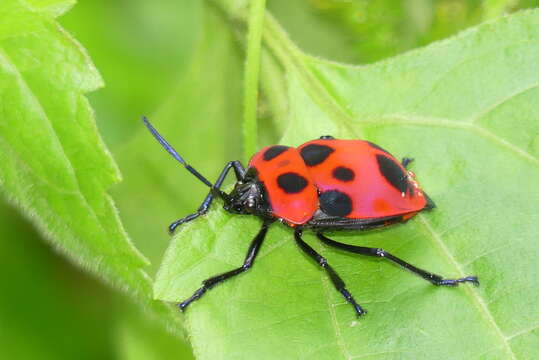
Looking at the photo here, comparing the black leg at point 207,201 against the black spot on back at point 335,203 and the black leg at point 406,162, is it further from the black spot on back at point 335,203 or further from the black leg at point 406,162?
the black leg at point 406,162

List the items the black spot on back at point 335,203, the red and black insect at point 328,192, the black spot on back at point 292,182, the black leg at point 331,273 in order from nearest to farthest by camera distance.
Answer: the black leg at point 331,273 → the red and black insect at point 328,192 → the black spot on back at point 335,203 → the black spot on back at point 292,182

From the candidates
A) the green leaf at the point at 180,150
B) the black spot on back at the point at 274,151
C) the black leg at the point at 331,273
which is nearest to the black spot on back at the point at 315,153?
the black spot on back at the point at 274,151

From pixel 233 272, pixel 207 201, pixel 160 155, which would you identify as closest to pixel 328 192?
pixel 207 201

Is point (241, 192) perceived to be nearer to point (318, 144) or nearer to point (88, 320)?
point (318, 144)

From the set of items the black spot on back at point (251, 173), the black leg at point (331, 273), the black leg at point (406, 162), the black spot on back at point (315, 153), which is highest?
the black leg at point (406, 162)

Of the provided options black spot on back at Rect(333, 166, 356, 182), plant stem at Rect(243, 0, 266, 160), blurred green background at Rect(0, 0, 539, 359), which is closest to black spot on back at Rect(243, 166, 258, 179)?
plant stem at Rect(243, 0, 266, 160)

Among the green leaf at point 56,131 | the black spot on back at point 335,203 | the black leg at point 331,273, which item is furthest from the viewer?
the black spot on back at point 335,203

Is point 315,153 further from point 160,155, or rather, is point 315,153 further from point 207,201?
point 160,155
